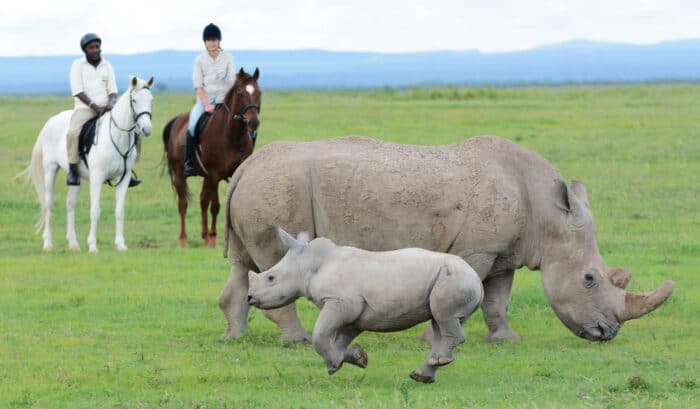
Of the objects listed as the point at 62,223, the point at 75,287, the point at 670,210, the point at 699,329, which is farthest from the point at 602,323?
the point at 62,223

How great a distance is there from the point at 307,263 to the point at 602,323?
2.53 m

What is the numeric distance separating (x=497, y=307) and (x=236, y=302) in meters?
2.05

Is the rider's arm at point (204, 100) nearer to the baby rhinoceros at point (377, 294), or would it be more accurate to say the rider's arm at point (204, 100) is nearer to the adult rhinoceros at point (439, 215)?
the adult rhinoceros at point (439, 215)

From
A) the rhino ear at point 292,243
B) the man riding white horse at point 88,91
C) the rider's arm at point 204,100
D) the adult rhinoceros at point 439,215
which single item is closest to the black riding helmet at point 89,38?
the man riding white horse at point 88,91

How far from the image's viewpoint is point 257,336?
10531mm

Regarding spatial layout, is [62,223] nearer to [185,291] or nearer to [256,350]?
[185,291]

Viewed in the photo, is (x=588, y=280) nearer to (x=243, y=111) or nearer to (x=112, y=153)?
(x=243, y=111)

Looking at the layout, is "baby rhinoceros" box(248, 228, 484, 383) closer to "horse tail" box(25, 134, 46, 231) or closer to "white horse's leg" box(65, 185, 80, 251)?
"white horse's leg" box(65, 185, 80, 251)

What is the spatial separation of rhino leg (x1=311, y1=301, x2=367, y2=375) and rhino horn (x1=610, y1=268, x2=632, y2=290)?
2.36 m

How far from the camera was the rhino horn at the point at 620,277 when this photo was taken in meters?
9.95

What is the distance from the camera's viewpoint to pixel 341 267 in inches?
342

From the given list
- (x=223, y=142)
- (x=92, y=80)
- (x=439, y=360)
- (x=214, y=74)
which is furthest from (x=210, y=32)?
(x=439, y=360)

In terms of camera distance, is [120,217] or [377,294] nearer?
[377,294]

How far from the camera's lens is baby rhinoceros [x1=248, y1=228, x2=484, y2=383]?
8.45 meters
